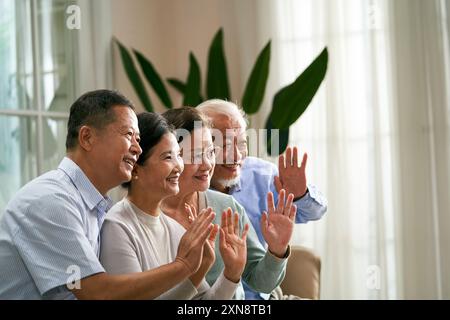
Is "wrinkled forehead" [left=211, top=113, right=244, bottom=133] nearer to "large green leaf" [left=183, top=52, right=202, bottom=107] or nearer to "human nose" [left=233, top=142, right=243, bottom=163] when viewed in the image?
"human nose" [left=233, top=142, right=243, bottom=163]

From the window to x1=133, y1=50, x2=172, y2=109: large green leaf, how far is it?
420mm

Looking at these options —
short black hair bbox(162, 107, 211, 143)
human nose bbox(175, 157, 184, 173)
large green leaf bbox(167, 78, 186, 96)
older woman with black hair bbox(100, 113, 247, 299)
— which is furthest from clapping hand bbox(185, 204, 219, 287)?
large green leaf bbox(167, 78, 186, 96)

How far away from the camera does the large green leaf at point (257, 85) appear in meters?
3.03

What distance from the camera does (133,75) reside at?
3.14m

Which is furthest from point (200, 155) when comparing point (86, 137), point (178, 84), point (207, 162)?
point (178, 84)

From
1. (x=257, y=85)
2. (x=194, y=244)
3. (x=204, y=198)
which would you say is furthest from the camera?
(x=257, y=85)

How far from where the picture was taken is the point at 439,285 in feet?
9.62

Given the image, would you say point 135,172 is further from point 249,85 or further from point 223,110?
point 249,85

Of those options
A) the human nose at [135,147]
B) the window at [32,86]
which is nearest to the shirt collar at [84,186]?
the human nose at [135,147]

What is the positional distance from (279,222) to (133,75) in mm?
1996

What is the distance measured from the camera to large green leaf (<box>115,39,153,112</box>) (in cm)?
311

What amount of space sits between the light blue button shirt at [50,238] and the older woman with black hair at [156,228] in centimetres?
5

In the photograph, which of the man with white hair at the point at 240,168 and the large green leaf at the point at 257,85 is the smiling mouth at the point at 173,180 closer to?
the man with white hair at the point at 240,168

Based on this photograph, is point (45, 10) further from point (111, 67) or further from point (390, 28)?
point (390, 28)
